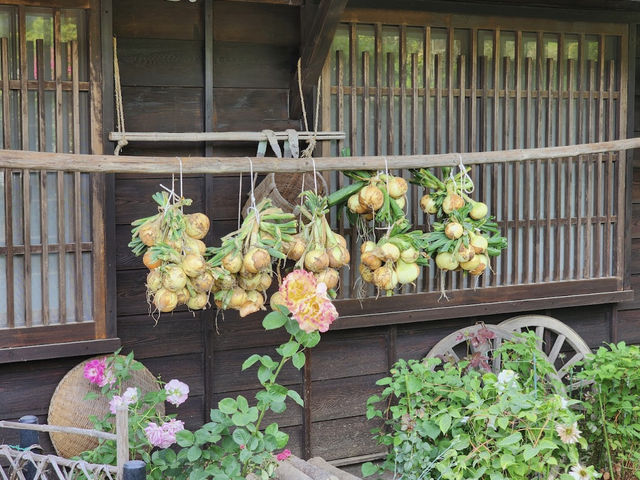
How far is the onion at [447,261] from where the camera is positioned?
4.26m

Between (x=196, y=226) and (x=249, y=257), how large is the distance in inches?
11.6

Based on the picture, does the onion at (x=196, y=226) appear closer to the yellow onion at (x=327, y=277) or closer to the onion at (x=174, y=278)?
the onion at (x=174, y=278)

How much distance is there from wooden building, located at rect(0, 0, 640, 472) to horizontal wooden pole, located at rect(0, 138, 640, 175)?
2.04 feet

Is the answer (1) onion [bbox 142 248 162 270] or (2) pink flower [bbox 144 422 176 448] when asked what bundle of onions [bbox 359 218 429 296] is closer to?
(1) onion [bbox 142 248 162 270]

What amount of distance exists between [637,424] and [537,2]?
265 cm

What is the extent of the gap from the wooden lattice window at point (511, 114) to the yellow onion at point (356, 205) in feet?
2.02

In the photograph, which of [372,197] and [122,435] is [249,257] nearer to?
[372,197]

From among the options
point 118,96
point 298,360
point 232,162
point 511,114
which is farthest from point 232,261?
point 511,114

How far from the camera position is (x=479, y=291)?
5418mm

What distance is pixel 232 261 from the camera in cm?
382

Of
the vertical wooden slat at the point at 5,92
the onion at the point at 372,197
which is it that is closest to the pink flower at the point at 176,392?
the onion at the point at 372,197

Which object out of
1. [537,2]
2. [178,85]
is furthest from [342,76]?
[537,2]

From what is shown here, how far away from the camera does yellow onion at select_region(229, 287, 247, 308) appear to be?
12.8 feet

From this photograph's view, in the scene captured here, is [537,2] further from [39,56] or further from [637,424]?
[39,56]
